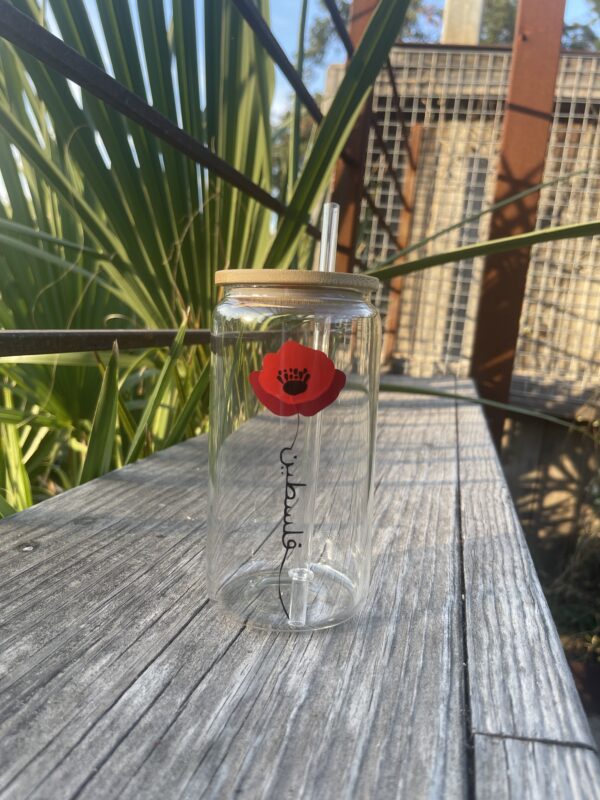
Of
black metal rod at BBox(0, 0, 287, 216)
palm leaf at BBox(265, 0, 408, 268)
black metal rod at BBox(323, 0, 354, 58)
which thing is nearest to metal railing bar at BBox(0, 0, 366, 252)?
black metal rod at BBox(0, 0, 287, 216)

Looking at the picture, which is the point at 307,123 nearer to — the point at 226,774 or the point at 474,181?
the point at 474,181

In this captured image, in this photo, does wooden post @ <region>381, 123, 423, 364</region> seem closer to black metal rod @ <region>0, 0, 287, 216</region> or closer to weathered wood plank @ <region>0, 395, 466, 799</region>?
black metal rod @ <region>0, 0, 287, 216</region>

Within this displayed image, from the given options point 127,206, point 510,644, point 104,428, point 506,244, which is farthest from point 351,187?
point 510,644

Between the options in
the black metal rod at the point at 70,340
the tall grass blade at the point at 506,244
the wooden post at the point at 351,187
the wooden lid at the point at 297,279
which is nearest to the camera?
the wooden lid at the point at 297,279

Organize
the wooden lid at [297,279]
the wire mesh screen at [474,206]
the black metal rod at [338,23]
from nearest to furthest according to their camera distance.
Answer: the wooden lid at [297,279]
the black metal rod at [338,23]
the wire mesh screen at [474,206]

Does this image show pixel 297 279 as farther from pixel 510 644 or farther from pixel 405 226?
pixel 405 226

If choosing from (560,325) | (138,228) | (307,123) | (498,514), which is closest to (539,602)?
(498,514)

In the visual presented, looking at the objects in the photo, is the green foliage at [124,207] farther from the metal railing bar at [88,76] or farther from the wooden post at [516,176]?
the wooden post at [516,176]

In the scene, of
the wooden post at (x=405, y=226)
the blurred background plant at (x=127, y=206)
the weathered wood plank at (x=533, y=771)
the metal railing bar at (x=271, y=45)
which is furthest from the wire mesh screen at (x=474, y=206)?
the weathered wood plank at (x=533, y=771)
